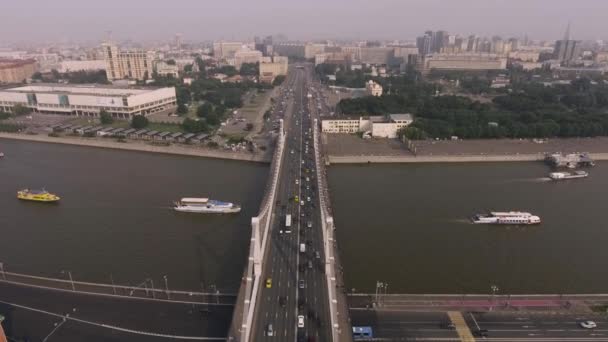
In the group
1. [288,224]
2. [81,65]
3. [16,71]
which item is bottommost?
[288,224]

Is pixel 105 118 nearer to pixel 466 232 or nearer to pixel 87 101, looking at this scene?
pixel 87 101

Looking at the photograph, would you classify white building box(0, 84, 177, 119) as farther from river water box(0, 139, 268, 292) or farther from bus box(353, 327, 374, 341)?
bus box(353, 327, 374, 341)

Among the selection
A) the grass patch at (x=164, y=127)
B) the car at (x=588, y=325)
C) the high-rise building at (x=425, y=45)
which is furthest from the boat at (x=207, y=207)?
the high-rise building at (x=425, y=45)

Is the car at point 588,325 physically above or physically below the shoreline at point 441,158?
below

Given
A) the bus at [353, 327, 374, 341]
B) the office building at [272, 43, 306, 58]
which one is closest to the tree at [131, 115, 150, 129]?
the bus at [353, 327, 374, 341]

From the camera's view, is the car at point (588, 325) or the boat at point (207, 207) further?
the boat at point (207, 207)

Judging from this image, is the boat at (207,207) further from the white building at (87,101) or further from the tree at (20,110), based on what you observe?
the tree at (20,110)

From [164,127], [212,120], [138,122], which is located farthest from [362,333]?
[138,122]
